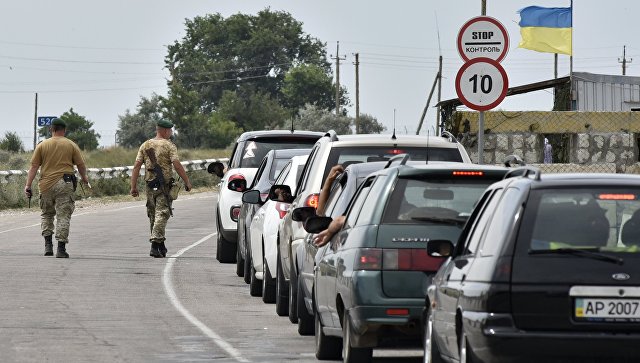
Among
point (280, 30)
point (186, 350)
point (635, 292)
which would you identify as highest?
point (280, 30)

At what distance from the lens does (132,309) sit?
16734 millimetres

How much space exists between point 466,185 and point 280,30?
140524 millimetres

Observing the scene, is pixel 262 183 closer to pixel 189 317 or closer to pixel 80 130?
pixel 189 317

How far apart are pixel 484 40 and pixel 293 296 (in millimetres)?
4765

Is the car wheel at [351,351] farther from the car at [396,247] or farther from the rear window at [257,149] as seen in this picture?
the rear window at [257,149]

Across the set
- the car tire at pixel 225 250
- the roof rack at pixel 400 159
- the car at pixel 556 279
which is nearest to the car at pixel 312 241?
the roof rack at pixel 400 159

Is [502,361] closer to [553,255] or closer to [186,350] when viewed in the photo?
[553,255]

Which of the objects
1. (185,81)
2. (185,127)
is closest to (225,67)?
(185,81)

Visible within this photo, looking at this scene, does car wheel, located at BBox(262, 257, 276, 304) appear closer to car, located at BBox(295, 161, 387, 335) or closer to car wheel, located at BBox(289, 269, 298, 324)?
car wheel, located at BBox(289, 269, 298, 324)

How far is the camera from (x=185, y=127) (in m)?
132

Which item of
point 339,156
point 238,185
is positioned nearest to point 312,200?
point 339,156

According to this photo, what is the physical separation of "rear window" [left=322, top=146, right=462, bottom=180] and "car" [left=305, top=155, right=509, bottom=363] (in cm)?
259

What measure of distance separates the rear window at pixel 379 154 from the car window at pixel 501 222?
5155 mm

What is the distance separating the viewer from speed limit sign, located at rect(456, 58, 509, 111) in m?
18.4
